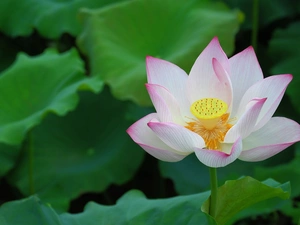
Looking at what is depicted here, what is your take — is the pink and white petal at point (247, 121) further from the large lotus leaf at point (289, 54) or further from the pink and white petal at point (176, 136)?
the large lotus leaf at point (289, 54)

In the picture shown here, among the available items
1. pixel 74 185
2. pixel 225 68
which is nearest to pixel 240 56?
pixel 225 68

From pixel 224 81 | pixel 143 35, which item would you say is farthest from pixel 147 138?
pixel 143 35

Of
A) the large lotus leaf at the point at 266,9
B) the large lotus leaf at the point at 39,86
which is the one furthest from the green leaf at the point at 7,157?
the large lotus leaf at the point at 266,9

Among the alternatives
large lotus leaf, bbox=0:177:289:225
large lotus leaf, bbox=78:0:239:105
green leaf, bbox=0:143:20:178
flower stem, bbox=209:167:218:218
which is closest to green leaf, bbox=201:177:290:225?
flower stem, bbox=209:167:218:218

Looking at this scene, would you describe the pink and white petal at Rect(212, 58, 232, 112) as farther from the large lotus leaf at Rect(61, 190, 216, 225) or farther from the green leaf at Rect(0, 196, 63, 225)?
the green leaf at Rect(0, 196, 63, 225)

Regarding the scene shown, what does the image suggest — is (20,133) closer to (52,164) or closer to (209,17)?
(52,164)
